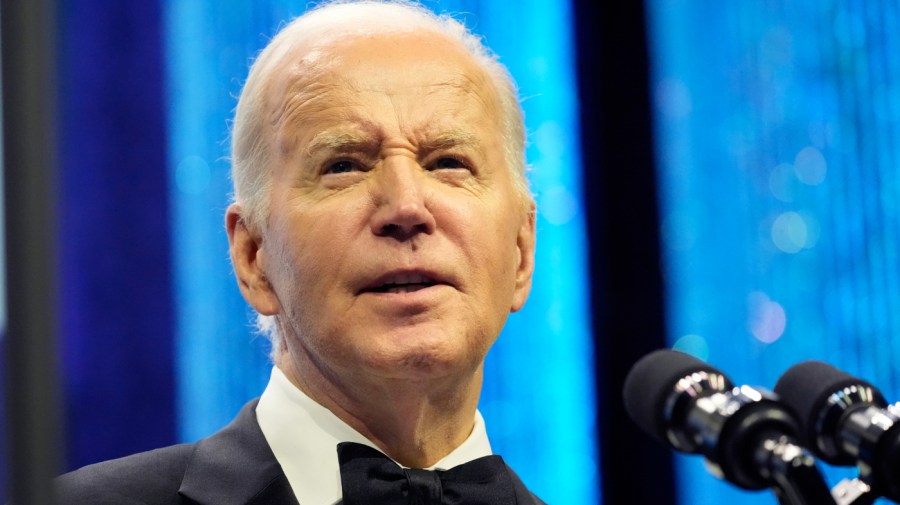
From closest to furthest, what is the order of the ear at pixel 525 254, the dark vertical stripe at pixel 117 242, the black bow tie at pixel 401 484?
1. the black bow tie at pixel 401 484
2. the ear at pixel 525 254
3. the dark vertical stripe at pixel 117 242

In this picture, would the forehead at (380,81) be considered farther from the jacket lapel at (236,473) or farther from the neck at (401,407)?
the jacket lapel at (236,473)

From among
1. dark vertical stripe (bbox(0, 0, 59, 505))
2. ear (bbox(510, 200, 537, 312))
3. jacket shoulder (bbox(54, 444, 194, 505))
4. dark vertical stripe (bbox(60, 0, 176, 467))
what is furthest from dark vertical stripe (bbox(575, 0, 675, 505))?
dark vertical stripe (bbox(0, 0, 59, 505))

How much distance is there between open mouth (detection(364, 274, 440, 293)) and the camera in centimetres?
151

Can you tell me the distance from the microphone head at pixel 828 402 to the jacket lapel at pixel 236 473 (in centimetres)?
71

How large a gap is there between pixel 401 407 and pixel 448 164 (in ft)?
1.25

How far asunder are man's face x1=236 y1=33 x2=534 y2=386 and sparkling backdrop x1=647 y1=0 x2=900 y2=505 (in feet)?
5.95

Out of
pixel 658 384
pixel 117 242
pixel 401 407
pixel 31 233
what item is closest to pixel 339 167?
pixel 401 407

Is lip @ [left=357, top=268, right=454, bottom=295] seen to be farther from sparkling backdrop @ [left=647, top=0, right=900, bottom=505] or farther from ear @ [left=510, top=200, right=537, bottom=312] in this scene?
sparkling backdrop @ [left=647, top=0, right=900, bottom=505]

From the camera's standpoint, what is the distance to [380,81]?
165 centimetres

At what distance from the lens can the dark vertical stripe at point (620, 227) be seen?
11.5 ft

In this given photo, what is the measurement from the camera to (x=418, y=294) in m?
1.50

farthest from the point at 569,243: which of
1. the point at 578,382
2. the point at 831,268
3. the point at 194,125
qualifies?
the point at 194,125

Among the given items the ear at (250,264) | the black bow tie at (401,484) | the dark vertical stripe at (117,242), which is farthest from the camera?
the dark vertical stripe at (117,242)

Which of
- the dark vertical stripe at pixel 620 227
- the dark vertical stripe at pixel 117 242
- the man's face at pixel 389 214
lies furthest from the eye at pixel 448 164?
the dark vertical stripe at pixel 620 227
